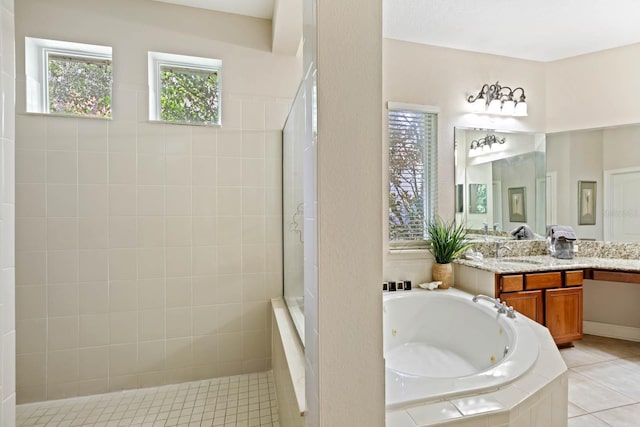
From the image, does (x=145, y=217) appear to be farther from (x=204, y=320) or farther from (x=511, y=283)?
(x=511, y=283)

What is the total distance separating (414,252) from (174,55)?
2506 mm

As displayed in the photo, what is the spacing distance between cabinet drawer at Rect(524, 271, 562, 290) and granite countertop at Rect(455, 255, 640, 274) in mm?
42

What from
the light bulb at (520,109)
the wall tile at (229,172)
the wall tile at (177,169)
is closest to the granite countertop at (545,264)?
the light bulb at (520,109)

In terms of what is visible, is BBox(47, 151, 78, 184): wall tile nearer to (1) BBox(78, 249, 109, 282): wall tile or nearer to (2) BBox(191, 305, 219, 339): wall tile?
(1) BBox(78, 249, 109, 282): wall tile

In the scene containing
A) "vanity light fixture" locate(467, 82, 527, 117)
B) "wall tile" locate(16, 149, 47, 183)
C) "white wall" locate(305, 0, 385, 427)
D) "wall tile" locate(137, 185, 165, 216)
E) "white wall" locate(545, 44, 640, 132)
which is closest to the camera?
"white wall" locate(305, 0, 385, 427)

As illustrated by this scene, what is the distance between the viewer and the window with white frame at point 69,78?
6.42 ft

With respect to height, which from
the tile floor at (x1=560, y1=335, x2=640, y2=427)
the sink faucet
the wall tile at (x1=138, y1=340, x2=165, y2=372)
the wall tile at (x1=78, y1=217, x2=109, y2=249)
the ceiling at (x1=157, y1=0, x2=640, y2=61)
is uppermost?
the ceiling at (x1=157, y1=0, x2=640, y2=61)

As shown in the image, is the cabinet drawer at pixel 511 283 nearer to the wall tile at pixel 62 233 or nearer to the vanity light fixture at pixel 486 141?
the vanity light fixture at pixel 486 141

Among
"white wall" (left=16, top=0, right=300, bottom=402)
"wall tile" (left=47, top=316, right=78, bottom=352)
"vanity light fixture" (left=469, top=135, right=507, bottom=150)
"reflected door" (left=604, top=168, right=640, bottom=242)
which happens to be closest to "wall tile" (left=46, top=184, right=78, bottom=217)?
"white wall" (left=16, top=0, right=300, bottom=402)

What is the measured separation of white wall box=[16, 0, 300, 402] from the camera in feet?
6.28

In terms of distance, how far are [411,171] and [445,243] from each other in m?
0.72

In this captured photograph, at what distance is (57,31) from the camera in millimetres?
1930

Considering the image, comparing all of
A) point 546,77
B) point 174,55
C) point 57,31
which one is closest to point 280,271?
point 174,55

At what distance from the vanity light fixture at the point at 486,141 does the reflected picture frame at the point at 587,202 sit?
88cm
